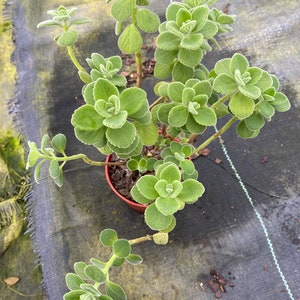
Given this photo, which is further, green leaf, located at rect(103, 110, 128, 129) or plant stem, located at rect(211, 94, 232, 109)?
plant stem, located at rect(211, 94, 232, 109)

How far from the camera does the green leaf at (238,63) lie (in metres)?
1.17

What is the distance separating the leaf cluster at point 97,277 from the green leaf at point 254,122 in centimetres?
54

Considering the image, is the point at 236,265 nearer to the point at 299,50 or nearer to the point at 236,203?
the point at 236,203

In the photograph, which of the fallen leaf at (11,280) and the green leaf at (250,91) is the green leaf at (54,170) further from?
the fallen leaf at (11,280)

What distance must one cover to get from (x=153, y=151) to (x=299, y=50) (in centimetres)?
113

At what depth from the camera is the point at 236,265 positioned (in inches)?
66.1

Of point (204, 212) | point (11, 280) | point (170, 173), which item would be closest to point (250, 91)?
point (170, 173)

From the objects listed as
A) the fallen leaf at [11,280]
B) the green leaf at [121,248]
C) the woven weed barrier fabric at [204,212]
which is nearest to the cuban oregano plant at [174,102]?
the green leaf at [121,248]

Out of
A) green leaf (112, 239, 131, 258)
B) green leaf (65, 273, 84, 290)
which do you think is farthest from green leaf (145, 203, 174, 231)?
green leaf (65, 273, 84, 290)

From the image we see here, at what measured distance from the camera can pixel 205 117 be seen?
47.1 inches

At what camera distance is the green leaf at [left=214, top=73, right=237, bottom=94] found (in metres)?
1.15

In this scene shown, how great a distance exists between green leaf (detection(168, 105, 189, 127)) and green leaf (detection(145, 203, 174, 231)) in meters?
0.27

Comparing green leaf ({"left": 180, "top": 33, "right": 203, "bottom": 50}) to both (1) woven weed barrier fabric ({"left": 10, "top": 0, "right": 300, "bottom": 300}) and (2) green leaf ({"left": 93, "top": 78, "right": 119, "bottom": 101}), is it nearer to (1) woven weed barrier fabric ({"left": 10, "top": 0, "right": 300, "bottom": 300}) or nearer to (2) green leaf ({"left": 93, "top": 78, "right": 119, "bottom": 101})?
(2) green leaf ({"left": 93, "top": 78, "right": 119, "bottom": 101})

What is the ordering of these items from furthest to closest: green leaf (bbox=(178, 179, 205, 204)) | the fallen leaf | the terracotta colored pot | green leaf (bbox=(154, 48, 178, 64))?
the fallen leaf, the terracotta colored pot, green leaf (bbox=(154, 48, 178, 64)), green leaf (bbox=(178, 179, 205, 204))
